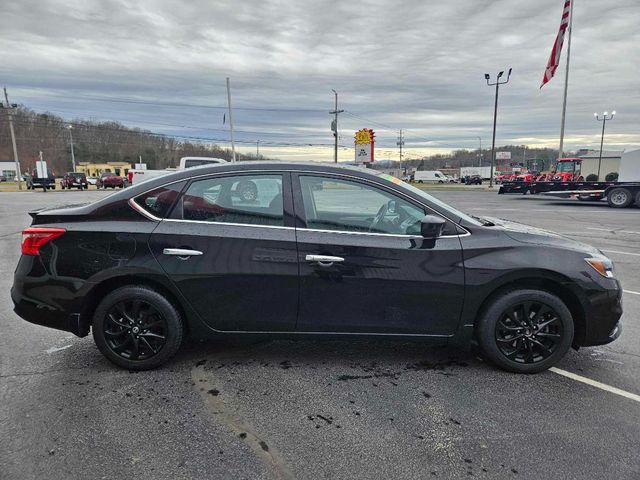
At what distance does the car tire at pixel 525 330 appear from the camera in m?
3.41

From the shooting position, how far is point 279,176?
3.50 m

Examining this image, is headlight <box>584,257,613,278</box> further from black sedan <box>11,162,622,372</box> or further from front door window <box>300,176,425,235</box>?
front door window <box>300,176,425,235</box>

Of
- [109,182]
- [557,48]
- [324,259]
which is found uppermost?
[557,48]

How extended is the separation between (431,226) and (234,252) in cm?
149

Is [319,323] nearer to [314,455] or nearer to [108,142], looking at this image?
[314,455]

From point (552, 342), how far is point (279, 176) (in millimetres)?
2531

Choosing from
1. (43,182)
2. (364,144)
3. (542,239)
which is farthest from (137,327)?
(43,182)

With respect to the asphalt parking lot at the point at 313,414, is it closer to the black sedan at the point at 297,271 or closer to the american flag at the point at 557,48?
the black sedan at the point at 297,271

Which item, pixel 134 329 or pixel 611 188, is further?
pixel 611 188

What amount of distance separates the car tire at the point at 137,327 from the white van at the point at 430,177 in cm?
7869

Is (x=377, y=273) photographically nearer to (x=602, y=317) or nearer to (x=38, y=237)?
(x=602, y=317)

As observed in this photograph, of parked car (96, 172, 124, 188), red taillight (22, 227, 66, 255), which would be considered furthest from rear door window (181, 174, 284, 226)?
parked car (96, 172, 124, 188)

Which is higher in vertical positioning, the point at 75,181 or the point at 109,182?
the point at 75,181

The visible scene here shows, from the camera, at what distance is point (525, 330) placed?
3.46 metres
